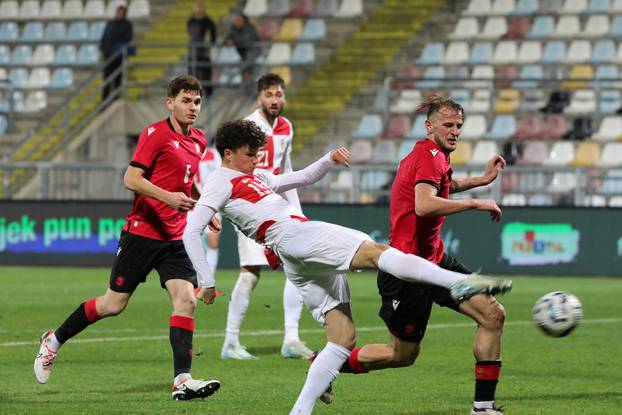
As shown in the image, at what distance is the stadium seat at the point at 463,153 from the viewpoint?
2752cm

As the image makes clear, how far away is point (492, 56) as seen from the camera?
2994cm

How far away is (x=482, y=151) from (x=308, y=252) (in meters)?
19.9

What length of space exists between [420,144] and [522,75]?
20.9 metres

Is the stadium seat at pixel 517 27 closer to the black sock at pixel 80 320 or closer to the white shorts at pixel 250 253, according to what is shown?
the white shorts at pixel 250 253

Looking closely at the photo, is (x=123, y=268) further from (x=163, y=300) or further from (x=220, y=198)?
(x=163, y=300)

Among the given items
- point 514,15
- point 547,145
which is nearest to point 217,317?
point 547,145

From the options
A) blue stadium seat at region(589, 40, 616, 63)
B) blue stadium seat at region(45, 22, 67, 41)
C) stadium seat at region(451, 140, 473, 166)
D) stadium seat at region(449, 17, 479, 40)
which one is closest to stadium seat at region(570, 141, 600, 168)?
stadium seat at region(451, 140, 473, 166)

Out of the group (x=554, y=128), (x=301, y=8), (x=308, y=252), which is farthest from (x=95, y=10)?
(x=308, y=252)

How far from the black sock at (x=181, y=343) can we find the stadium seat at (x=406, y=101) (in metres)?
20.0

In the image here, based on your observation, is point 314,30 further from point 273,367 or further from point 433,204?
point 433,204

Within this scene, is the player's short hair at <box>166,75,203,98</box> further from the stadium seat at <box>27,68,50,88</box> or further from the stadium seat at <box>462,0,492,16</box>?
the stadium seat at <box>27,68,50,88</box>

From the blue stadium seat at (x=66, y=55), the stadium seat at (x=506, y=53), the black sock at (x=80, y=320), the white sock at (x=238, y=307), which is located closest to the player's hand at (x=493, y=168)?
the black sock at (x=80, y=320)

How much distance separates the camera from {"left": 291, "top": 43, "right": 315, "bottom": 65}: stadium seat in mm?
31422

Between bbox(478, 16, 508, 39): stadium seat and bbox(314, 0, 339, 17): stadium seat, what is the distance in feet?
12.4
